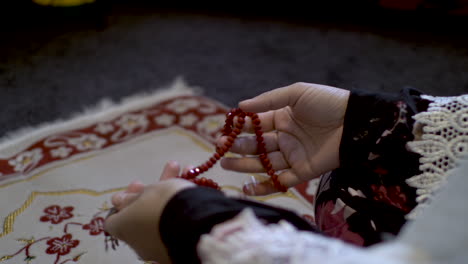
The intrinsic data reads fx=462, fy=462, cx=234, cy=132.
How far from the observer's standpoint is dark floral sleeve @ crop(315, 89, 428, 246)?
2.14 ft

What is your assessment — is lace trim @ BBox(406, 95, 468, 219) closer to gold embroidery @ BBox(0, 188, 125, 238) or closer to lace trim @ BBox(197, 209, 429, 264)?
lace trim @ BBox(197, 209, 429, 264)

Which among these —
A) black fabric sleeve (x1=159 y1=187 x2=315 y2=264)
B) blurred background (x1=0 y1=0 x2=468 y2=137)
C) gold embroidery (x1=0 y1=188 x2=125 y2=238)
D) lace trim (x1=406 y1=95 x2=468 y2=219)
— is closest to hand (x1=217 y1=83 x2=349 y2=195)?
lace trim (x1=406 y1=95 x2=468 y2=219)

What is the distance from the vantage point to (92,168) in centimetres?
105

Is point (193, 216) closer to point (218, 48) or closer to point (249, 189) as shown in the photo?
point (249, 189)

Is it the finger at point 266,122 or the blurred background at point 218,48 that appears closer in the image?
the finger at point 266,122

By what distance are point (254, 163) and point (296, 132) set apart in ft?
0.29

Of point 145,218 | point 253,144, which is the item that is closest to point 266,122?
point 253,144

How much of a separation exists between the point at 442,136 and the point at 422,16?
1.43m

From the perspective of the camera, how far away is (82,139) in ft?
3.78

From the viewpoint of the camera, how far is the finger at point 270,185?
772 mm

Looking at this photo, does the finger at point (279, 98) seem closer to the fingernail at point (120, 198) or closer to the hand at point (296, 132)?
the hand at point (296, 132)

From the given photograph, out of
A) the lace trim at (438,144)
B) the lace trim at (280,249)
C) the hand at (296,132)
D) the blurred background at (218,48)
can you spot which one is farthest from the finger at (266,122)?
the blurred background at (218,48)

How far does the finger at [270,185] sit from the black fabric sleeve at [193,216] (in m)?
0.24

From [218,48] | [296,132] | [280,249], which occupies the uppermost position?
[218,48]
